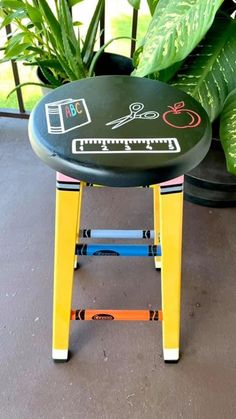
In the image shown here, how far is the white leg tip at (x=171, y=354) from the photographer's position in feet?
3.06

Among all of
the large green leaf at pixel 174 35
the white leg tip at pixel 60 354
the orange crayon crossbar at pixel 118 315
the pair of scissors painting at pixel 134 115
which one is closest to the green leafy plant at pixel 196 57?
the large green leaf at pixel 174 35

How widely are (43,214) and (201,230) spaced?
1.62ft

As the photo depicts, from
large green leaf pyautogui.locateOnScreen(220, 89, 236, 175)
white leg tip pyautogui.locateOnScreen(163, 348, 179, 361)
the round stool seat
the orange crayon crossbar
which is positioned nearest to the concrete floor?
white leg tip pyautogui.locateOnScreen(163, 348, 179, 361)

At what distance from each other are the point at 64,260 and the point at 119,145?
10.7 inches

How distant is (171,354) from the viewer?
0.94m

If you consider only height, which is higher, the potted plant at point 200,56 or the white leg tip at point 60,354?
the potted plant at point 200,56

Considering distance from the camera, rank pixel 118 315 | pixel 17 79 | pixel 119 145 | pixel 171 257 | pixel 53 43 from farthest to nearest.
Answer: pixel 17 79, pixel 53 43, pixel 118 315, pixel 171 257, pixel 119 145

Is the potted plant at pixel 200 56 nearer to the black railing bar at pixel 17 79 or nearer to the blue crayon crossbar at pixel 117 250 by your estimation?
the blue crayon crossbar at pixel 117 250

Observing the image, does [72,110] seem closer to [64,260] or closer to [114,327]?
[64,260]

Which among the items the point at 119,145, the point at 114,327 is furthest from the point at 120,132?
the point at 114,327

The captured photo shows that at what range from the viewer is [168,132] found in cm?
63

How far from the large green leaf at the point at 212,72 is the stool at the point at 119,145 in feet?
0.80

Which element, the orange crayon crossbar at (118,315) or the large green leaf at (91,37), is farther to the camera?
the large green leaf at (91,37)

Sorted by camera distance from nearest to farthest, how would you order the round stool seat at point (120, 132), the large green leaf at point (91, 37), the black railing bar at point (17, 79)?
1. the round stool seat at point (120, 132)
2. the large green leaf at point (91, 37)
3. the black railing bar at point (17, 79)
